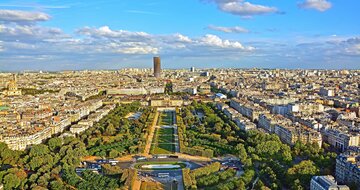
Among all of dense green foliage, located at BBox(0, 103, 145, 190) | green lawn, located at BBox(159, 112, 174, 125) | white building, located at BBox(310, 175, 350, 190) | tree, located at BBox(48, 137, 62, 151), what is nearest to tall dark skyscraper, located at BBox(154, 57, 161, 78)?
green lawn, located at BBox(159, 112, 174, 125)

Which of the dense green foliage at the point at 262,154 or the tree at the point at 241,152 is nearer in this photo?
the dense green foliage at the point at 262,154

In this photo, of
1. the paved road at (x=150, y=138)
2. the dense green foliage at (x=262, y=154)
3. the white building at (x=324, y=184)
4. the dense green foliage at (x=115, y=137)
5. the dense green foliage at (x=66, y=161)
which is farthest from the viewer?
the paved road at (x=150, y=138)

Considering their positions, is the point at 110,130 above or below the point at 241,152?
below

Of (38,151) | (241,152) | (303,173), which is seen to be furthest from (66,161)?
(303,173)

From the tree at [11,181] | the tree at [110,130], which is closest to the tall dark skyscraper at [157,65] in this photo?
the tree at [110,130]

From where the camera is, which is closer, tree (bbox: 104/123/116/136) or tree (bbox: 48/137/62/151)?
tree (bbox: 48/137/62/151)

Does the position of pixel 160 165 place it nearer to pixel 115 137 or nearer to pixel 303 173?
pixel 115 137

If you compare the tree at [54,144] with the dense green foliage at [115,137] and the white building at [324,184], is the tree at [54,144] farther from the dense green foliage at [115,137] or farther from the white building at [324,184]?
the white building at [324,184]

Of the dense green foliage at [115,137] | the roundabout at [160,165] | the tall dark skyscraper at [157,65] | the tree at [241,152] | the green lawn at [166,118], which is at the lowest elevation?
the roundabout at [160,165]

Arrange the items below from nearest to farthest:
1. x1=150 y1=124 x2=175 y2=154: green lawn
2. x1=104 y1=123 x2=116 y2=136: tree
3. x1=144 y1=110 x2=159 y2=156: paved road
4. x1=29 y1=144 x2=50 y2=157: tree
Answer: x1=29 y1=144 x2=50 y2=157: tree < x1=144 y1=110 x2=159 y2=156: paved road < x1=150 y1=124 x2=175 y2=154: green lawn < x1=104 y1=123 x2=116 y2=136: tree

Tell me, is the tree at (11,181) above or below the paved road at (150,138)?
above

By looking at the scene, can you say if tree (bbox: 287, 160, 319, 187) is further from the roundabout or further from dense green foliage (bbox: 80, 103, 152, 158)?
dense green foliage (bbox: 80, 103, 152, 158)

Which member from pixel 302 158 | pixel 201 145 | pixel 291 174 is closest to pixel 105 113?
pixel 201 145
